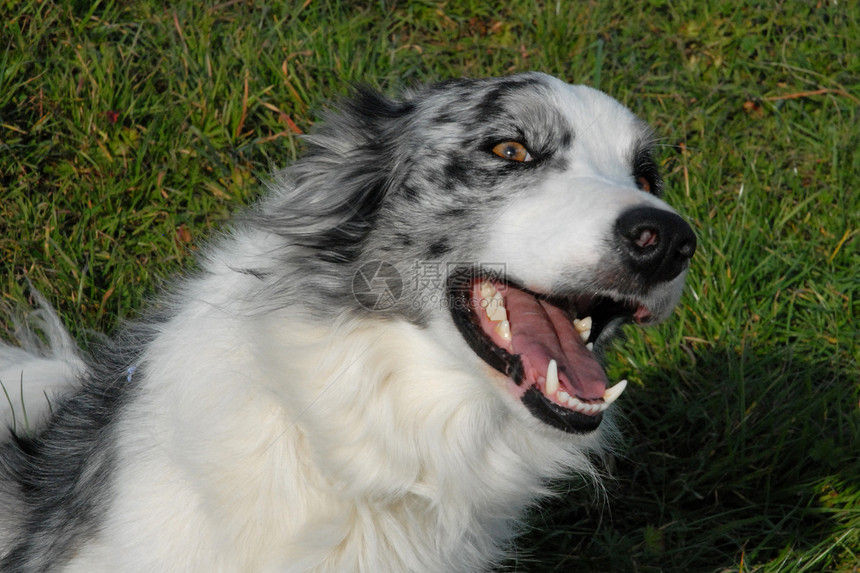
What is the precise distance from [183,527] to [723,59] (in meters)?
4.22

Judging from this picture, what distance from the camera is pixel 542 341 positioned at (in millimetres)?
2445

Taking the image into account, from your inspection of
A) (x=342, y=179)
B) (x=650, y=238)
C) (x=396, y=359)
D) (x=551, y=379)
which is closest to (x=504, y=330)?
(x=551, y=379)

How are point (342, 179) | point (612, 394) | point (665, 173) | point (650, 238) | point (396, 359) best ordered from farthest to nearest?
point (665, 173) → point (342, 179) → point (396, 359) → point (612, 394) → point (650, 238)

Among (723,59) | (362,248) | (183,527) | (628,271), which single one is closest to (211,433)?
(183,527)

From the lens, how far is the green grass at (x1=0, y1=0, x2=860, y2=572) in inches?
146

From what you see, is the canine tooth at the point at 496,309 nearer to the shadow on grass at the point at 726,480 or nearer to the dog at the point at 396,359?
the dog at the point at 396,359

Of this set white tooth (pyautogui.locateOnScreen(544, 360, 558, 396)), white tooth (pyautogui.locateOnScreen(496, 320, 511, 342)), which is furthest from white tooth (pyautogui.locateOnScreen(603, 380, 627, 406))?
white tooth (pyautogui.locateOnScreen(496, 320, 511, 342))

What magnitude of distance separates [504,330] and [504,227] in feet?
0.87

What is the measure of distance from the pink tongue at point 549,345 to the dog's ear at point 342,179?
0.49 metres

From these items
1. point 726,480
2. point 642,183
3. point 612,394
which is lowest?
point 726,480

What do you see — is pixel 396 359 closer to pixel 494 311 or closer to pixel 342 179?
pixel 494 311

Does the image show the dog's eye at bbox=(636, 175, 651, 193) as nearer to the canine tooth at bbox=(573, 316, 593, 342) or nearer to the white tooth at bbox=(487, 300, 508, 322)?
the canine tooth at bbox=(573, 316, 593, 342)

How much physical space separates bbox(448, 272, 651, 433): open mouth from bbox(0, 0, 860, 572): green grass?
130cm

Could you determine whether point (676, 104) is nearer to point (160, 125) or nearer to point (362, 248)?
point (160, 125)
